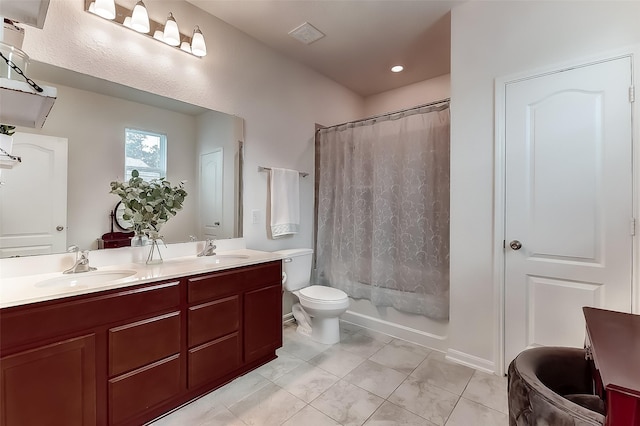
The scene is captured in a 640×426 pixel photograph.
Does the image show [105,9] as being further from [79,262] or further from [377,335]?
[377,335]

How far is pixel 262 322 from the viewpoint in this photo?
2.04m

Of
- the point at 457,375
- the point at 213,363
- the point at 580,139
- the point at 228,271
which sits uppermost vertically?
the point at 580,139

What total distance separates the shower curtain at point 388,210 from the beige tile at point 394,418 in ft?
3.06

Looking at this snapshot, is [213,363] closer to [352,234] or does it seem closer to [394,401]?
[394,401]

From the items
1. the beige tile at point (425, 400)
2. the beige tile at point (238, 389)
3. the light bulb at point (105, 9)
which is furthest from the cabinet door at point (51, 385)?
the light bulb at point (105, 9)

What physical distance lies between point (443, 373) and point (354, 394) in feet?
2.33

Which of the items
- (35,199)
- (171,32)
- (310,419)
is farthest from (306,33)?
(310,419)

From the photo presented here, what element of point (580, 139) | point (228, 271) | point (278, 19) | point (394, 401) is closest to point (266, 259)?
point (228, 271)

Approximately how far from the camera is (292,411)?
1.61m

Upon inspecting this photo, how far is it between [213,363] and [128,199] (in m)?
1.15

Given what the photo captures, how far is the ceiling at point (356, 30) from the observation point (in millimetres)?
2123

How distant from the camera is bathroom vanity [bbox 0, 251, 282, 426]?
113cm

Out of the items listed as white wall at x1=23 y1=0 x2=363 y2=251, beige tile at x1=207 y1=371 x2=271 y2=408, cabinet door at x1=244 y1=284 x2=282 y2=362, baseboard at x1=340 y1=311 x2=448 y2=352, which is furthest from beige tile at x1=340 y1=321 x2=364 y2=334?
beige tile at x1=207 y1=371 x2=271 y2=408

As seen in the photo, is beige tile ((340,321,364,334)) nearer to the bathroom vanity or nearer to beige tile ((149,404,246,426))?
the bathroom vanity
